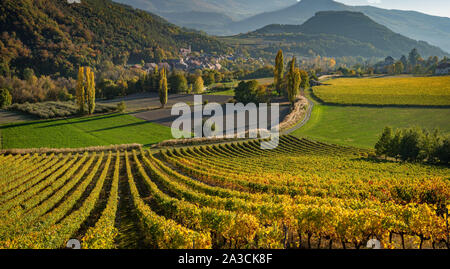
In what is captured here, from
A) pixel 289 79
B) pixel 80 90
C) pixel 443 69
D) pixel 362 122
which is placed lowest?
pixel 362 122

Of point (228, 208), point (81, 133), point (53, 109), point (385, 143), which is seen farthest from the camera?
point (53, 109)

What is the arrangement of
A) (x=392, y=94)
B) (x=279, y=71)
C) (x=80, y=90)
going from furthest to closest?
(x=279, y=71) < (x=392, y=94) < (x=80, y=90)

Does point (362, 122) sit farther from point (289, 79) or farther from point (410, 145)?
point (410, 145)

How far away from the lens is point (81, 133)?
64.7 m

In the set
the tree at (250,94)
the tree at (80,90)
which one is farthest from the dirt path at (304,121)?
the tree at (80,90)

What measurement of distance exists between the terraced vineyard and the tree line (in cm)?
605

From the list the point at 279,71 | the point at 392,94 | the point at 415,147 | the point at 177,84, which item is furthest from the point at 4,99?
the point at 392,94

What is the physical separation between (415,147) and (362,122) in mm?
29788

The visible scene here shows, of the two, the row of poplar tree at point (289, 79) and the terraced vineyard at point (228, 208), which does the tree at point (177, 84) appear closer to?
the row of poplar tree at point (289, 79)

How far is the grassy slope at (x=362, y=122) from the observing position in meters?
62.4

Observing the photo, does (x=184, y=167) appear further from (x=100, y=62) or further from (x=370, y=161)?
(x=100, y=62)

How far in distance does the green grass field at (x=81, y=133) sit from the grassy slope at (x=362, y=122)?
40670 millimetres

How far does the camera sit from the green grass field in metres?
56.6
